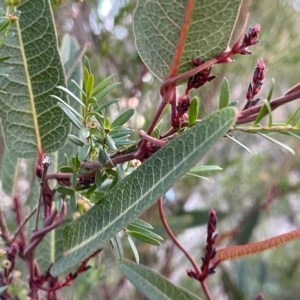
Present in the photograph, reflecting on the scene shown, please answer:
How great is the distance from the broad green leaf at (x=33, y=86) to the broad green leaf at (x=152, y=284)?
17 centimetres

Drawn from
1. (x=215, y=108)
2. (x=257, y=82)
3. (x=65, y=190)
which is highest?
(x=257, y=82)

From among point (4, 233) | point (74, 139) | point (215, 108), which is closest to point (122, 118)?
point (74, 139)

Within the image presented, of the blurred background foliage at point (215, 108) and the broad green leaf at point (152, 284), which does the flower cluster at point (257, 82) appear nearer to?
the broad green leaf at point (152, 284)

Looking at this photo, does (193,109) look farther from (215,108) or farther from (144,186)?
(215,108)

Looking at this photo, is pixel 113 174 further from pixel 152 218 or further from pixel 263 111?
pixel 152 218

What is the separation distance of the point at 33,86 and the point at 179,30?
0.16m

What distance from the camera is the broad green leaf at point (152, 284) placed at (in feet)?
1.44

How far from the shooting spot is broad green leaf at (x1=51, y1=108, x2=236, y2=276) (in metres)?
0.21

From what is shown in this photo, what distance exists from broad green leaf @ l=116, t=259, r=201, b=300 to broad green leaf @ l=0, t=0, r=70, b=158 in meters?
0.17

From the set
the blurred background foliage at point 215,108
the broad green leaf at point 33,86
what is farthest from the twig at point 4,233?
the blurred background foliage at point 215,108

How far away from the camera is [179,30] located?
0.27 m

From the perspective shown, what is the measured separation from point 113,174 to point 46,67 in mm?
119

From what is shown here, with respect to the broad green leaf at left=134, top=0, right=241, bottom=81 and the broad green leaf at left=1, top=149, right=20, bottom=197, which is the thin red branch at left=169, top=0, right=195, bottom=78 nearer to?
the broad green leaf at left=134, top=0, right=241, bottom=81

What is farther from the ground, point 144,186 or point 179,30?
point 179,30
